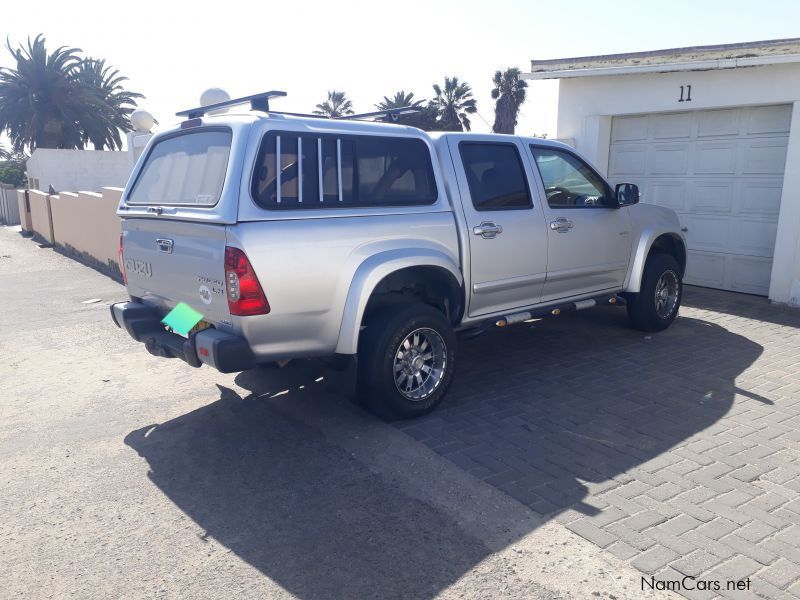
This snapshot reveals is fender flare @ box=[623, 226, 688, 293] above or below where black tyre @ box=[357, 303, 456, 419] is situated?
above

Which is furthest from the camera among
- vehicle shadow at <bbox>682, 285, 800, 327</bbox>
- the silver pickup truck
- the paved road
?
vehicle shadow at <bbox>682, 285, 800, 327</bbox>

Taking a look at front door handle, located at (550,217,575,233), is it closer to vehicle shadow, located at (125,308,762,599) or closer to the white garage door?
vehicle shadow, located at (125,308,762,599)

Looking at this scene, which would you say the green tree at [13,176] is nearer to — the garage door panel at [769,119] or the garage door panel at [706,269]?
the garage door panel at [706,269]

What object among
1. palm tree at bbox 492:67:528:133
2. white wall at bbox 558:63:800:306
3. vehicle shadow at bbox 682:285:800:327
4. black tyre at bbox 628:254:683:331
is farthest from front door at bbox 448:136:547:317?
palm tree at bbox 492:67:528:133

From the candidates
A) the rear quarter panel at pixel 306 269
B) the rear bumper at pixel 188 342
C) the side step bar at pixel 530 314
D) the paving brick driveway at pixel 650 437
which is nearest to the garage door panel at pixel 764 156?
the paving brick driveway at pixel 650 437

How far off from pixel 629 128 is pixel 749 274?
2.75 m

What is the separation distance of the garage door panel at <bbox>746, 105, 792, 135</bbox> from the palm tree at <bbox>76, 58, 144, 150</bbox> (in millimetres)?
29760

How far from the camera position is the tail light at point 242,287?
3873 millimetres

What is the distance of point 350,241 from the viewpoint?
432 cm

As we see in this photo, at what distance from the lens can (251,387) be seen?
5594 mm

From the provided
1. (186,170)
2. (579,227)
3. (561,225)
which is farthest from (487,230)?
(186,170)

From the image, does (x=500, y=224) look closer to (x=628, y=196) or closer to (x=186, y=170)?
(x=628, y=196)

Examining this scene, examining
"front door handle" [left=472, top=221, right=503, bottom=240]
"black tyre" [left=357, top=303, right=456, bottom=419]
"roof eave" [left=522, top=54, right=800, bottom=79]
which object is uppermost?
"roof eave" [left=522, top=54, right=800, bottom=79]

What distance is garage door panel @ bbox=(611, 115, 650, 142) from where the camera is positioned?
9.74 metres
